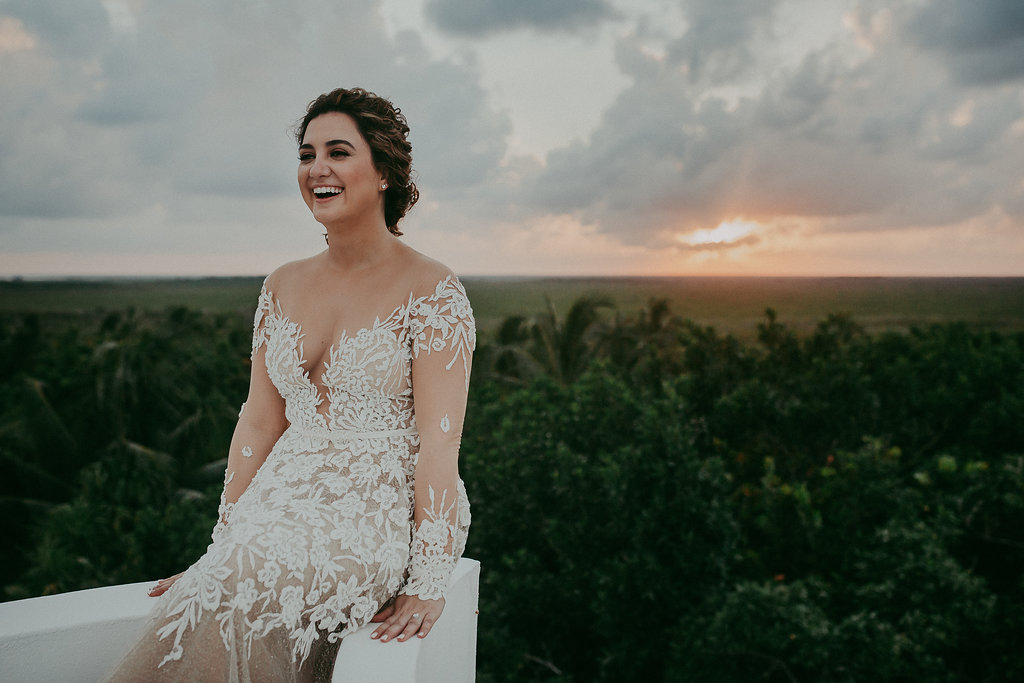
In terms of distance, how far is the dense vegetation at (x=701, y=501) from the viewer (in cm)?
515

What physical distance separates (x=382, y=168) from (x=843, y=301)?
1649 centimetres

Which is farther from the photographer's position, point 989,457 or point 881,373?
point 881,373

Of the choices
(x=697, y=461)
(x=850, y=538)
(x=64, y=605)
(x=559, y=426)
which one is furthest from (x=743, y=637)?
(x=64, y=605)

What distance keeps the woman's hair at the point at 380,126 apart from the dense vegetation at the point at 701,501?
395 cm

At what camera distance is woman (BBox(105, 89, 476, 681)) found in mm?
1642

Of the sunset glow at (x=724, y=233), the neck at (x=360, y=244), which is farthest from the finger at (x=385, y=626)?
the sunset glow at (x=724, y=233)

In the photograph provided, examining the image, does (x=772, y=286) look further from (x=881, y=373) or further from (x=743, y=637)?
(x=743, y=637)

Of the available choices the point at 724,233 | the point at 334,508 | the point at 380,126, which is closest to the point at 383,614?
the point at 334,508

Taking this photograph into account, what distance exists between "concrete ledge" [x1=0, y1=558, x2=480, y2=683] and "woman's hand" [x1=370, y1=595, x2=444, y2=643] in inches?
1.0

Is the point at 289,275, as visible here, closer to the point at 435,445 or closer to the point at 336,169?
the point at 336,169

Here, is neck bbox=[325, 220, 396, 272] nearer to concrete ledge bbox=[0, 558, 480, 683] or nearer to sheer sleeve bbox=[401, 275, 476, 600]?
sheer sleeve bbox=[401, 275, 476, 600]

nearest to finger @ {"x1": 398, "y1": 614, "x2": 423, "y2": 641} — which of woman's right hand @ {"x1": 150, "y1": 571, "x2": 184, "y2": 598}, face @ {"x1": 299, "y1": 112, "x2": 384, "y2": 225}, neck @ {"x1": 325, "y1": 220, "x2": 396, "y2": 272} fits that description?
woman's right hand @ {"x1": 150, "y1": 571, "x2": 184, "y2": 598}

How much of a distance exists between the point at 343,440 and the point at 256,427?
1.22 feet

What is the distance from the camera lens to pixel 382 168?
207cm
